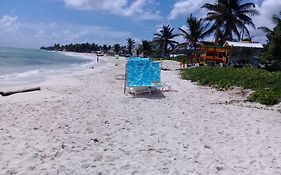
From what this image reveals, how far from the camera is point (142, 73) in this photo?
40.5ft

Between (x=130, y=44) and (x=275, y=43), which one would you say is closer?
(x=275, y=43)

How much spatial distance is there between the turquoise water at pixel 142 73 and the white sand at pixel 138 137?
150cm

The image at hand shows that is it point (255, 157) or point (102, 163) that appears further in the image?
point (255, 157)

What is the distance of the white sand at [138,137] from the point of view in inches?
192

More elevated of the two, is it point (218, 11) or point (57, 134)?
point (218, 11)

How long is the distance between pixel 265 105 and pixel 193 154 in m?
5.42

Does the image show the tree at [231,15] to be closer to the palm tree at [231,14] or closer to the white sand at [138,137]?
the palm tree at [231,14]

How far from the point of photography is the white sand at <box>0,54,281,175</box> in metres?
4.88

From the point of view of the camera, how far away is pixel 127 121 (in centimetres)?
773

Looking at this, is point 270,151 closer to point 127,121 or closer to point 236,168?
point 236,168

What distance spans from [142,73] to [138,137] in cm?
612

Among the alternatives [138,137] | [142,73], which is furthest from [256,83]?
[138,137]

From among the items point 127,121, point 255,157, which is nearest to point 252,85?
point 127,121

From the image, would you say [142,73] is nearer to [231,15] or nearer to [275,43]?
[275,43]
